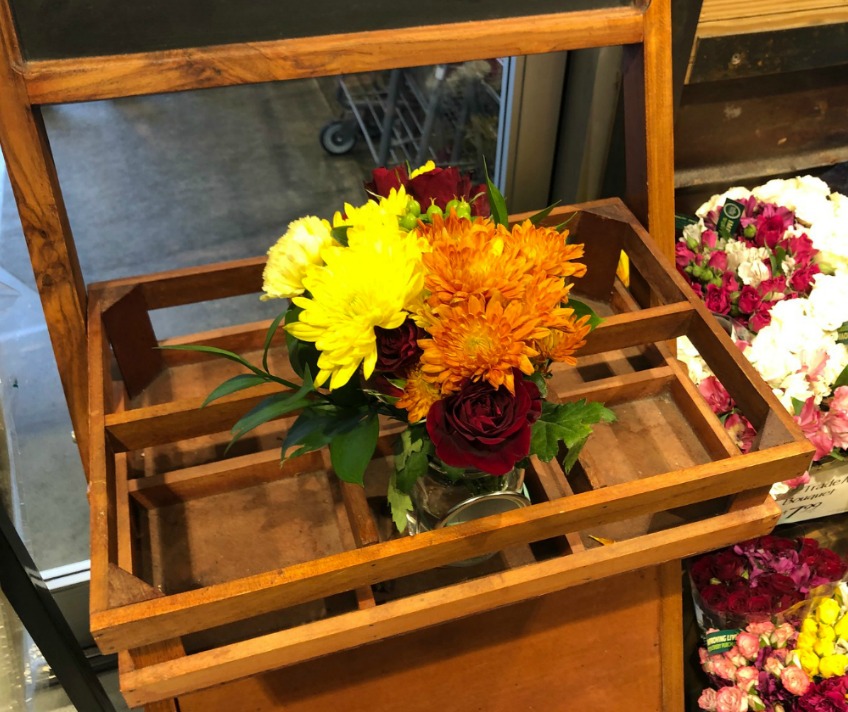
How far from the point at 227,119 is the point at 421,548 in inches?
45.4

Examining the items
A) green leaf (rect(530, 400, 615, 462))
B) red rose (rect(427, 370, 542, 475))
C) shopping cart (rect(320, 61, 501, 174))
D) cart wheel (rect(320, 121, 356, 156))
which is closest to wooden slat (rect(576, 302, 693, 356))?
green leaf (rect(530, 400, 615, 462))

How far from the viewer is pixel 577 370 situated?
1.00 metres

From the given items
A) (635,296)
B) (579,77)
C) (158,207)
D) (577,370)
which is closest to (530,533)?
(577,370)

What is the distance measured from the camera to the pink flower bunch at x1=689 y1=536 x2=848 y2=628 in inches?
44.6

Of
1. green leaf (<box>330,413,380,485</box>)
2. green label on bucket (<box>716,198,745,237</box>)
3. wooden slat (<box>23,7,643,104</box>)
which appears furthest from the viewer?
green label on bucket (<box>716,198,745,237</box>)

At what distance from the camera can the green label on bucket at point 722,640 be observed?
1.15 meters

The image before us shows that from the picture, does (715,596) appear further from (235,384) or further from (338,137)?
(338,137)

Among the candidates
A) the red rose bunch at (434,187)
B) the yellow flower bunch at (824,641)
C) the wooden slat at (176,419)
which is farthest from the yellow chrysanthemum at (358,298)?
the yellow flower bunch at (824,641)

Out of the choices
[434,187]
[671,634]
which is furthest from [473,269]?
[671,634]

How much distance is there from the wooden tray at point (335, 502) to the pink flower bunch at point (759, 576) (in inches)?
14.4

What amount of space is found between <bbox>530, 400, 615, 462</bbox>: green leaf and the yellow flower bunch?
2.36 feet

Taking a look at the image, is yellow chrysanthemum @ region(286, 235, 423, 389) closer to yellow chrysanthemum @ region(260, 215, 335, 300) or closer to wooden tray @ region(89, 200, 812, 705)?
yellow chrysanthemum @ region(260, 215, 335, 300)

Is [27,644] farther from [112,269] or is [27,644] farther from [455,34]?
[455,34]

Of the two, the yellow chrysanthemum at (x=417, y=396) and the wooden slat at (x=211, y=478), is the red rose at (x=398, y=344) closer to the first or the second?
the yellow chrysanthemum at (x=417, y=396)
